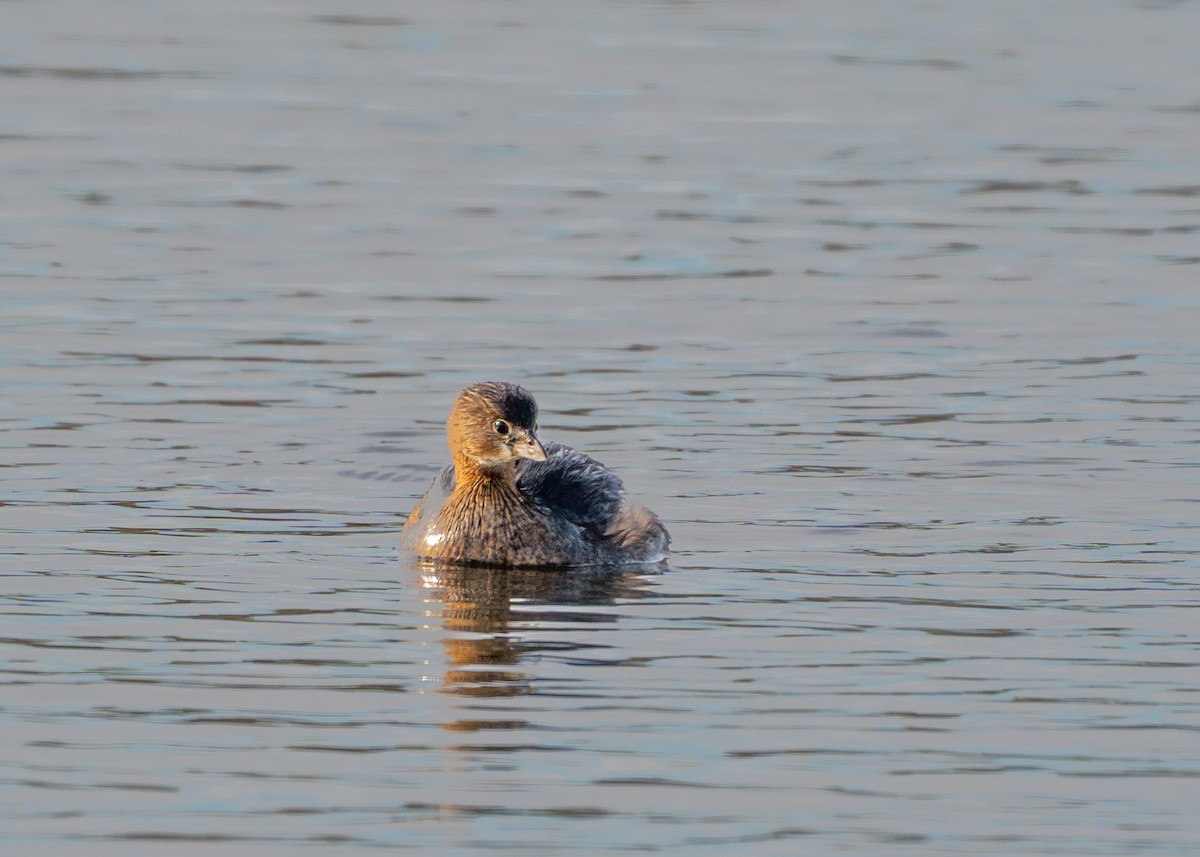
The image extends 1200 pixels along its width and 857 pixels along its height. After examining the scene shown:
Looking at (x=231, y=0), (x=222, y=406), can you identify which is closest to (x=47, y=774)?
(x=222, y=406)

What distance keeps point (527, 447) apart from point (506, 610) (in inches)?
53.4

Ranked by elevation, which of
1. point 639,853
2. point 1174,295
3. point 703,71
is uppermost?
point 703,71

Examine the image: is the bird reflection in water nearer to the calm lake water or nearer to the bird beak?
the calm lake water

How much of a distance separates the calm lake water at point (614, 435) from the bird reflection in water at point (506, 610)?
5cm

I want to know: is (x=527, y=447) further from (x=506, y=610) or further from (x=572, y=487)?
(x=506, y=610)

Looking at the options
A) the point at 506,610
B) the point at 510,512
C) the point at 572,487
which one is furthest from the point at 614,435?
the point at 506,610

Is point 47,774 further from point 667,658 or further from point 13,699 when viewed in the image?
point 667,658

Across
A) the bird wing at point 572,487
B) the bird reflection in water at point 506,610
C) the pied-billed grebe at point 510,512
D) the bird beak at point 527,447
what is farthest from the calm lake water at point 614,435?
the bird beak at point 527,447

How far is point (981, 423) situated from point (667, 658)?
19.9ft

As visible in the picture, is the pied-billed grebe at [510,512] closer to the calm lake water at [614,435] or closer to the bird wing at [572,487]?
the bird wing at [572,487]

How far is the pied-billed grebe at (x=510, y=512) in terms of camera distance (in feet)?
43.3

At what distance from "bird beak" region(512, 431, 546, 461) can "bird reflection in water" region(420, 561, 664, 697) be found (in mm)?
597

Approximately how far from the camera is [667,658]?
35.2 ft

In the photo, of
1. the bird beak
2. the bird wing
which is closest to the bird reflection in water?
the bird wing
